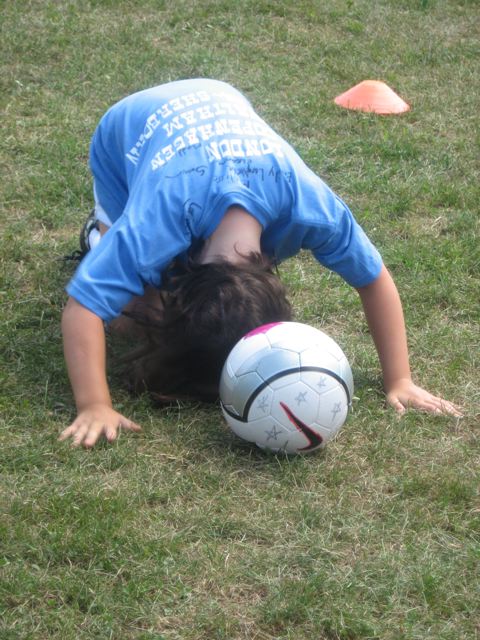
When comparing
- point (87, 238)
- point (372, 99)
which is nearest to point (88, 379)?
point (87, 238)

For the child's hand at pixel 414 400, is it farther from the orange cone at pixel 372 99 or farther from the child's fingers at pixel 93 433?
the orange cone at pixel 372 99

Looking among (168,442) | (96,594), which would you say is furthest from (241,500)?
(96,594)

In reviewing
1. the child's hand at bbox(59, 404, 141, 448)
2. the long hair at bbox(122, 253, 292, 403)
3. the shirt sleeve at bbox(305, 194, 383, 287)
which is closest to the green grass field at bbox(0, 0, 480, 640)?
the child's hand at bbox(59, 404, 141, 448)

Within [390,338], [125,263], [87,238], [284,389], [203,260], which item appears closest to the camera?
[284,389]

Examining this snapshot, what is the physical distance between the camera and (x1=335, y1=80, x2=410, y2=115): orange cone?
259 inches

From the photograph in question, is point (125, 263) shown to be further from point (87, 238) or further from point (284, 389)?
point (87, 238)

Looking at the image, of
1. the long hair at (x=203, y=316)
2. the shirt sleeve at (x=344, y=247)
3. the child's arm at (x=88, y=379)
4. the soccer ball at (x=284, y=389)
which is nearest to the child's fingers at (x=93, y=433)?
the child's arm at (x=88, y=379)

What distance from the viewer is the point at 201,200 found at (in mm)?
3496

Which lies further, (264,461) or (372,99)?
(372,99)

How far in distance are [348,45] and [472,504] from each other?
5.15 m

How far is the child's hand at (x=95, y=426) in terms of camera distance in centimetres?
341

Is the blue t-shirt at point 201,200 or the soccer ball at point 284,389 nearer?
the soccer ball at point 284,389

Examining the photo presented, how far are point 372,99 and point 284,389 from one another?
3825 mm

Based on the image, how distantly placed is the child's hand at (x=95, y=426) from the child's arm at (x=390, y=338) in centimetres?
99
